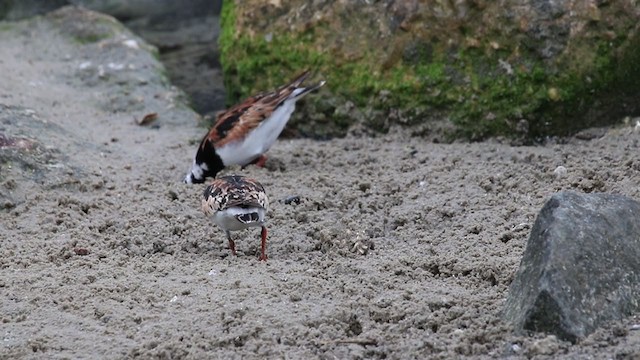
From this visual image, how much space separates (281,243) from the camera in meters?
5.91

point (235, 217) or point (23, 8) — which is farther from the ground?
point (235, 217)

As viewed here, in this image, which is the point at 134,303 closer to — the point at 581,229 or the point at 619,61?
the point at 581,229

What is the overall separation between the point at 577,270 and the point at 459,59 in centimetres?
353

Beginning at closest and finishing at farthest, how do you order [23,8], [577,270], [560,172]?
[577,270] < [560,172] < [23,8]

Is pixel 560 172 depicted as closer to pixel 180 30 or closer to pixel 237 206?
pixel 237 206

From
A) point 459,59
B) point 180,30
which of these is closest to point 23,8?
point 180,30

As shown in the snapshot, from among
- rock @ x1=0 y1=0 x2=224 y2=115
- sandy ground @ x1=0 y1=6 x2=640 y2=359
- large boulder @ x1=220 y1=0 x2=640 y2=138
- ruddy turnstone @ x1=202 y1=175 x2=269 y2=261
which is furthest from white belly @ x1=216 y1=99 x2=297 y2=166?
rock @ x1=0 y1=0 x2=224 y2=115

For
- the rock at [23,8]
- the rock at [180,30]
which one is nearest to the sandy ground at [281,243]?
the rock at [180,30]

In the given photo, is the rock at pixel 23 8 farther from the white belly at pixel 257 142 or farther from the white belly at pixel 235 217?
the white belly at pixel 235 217

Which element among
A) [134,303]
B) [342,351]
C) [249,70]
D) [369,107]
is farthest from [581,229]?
[249,70]

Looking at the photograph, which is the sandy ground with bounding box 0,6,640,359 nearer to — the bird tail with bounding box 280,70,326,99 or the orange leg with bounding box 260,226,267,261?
the orange leg with bounding box 260,226,267,261

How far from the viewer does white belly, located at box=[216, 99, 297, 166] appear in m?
7.40

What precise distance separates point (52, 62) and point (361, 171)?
4.05m

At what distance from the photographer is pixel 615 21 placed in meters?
7.12
